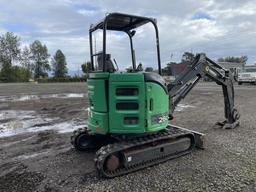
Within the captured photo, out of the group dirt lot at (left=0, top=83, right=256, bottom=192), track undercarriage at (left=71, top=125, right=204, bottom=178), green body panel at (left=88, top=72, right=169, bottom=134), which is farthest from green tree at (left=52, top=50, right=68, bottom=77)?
green body panel at (left=88, top=72, right=169, bottom=134)

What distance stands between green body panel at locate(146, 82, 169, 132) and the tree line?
8664 centimetres

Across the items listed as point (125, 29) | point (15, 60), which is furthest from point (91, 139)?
point (15, 60)

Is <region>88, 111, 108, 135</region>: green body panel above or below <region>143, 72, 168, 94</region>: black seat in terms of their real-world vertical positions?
below

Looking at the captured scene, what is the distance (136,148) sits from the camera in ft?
16.7

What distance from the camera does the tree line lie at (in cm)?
8659

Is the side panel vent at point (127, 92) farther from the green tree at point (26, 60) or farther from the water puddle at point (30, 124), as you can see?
the green tree at point (26, 60)

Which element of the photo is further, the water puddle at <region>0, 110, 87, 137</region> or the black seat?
the water puddle at <region>0, 110, 87, 137</region>

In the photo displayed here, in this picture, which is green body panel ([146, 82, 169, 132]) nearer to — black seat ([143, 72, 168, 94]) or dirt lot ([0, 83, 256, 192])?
black seat ([143, 72, 168, 94])

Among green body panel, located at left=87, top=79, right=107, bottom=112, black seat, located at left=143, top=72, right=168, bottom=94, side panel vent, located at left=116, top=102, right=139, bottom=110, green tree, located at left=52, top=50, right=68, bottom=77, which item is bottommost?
Answer: side panel vent, located at left=116, top=102, right=139, bottom=110

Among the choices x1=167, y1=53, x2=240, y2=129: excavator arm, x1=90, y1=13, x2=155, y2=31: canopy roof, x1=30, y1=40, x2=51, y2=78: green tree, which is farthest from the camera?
x1=30, y1=40, x2=51, y2=78: green tree

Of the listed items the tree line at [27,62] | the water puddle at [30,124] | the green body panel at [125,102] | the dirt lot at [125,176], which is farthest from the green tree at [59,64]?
the green body panel at [125,102]

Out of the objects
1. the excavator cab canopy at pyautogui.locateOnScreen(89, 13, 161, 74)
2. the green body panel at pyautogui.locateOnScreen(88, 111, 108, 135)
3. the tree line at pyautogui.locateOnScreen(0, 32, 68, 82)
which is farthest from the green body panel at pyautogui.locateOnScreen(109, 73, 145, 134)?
the tree line at pyautogui.locateOnScreen(0, 32, 68, 82)

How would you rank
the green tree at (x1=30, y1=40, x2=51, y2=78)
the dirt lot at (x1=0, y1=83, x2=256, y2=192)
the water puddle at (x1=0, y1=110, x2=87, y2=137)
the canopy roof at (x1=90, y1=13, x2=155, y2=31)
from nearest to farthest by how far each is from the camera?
the dirt lot at (x1=0, y1=83, x2=256, y2=192), the canopy roof at (x1=90, y1=13, x2=155, y2=31), the water puddle at (x1=0, y1=110, x2=87, y2=137), the green tree at (x1=30, y1=40, x2=51, y2=78)

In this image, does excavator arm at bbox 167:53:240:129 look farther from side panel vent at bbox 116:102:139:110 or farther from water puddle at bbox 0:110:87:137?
water puddle at bbox 0:110:87:137
